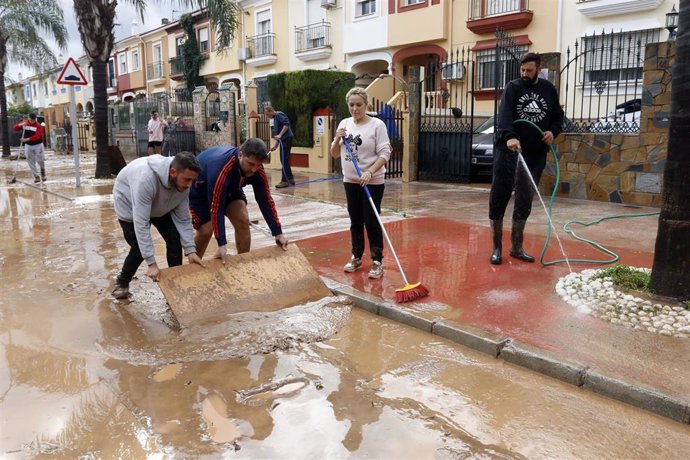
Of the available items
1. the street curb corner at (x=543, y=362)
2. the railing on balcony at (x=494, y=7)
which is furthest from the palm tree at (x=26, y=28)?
the street curb corner at (x=543, y=362)

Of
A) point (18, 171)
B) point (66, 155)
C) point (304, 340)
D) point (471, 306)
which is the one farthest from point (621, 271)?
point (66, 155)

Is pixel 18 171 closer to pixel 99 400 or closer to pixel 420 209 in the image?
pixel 420 209

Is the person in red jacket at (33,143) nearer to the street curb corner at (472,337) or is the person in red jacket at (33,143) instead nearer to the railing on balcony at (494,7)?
the railing on balcony at (494,7)

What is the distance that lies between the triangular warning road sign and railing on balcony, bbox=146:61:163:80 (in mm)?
25656

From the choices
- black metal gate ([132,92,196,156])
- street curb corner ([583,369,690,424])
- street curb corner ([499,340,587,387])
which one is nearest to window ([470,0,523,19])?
black metal gate ([132,92,196,156])

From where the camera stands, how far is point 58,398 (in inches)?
131

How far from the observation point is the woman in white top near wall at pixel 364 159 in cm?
525

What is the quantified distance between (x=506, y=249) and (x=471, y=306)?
2.00 meters

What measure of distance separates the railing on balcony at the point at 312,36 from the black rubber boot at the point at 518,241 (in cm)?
2017

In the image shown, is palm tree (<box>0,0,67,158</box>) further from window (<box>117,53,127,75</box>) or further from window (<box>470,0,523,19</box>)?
window (<box>470,0,523,19</box>)

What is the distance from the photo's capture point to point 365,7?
904 inches

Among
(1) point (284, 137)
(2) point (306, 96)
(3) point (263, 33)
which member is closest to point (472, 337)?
(1) point (284, 137)

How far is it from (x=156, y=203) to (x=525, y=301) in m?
3.07

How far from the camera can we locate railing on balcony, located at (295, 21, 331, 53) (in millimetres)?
24500
